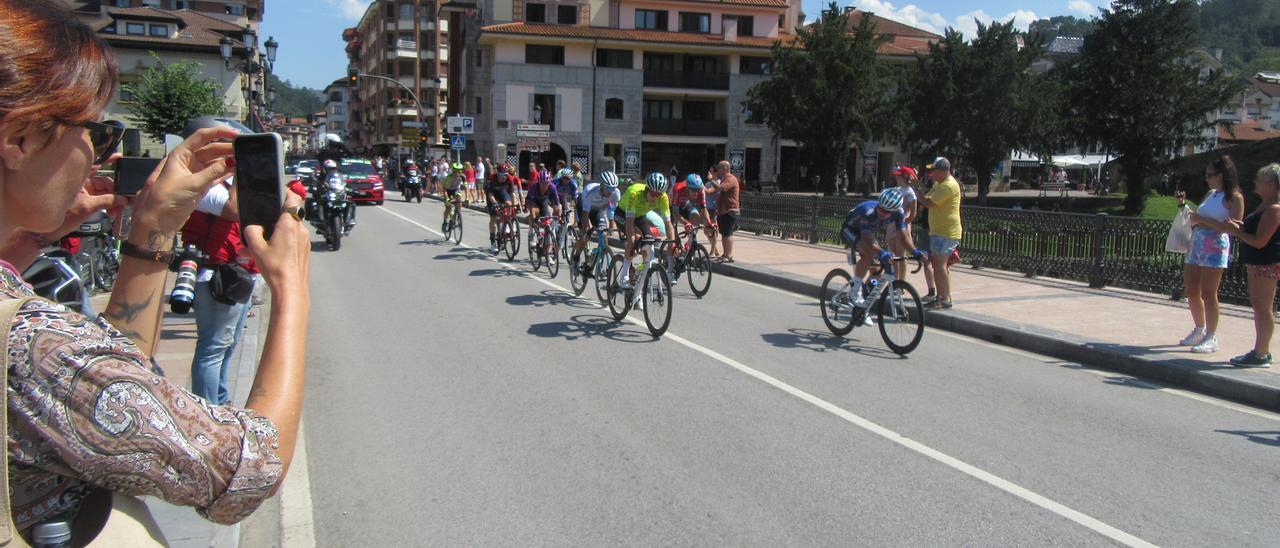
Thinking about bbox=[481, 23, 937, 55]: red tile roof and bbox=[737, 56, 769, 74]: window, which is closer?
bbox=[481, 23, 937, 55]: red tile roof

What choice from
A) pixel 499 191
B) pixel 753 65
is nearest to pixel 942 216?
pixel 499 191

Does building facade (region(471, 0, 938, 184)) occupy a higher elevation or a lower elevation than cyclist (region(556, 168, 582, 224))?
higher

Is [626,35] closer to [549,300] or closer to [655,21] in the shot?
[655,21]

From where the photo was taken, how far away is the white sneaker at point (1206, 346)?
28.6 ft

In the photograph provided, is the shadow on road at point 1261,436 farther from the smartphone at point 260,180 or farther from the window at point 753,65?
the window at point 753,65

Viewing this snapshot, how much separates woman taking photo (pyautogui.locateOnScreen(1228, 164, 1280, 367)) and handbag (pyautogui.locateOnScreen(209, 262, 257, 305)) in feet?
27.0

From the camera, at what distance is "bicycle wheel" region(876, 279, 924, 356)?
29.4ft

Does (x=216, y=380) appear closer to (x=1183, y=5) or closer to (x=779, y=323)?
(x=779, y=323)

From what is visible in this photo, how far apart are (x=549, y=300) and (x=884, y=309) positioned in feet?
15.8

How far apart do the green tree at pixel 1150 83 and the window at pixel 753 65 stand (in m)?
17.9

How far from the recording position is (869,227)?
9648mm

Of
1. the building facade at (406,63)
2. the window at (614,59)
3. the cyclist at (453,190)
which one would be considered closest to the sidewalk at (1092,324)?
the cyclist at (453,190)

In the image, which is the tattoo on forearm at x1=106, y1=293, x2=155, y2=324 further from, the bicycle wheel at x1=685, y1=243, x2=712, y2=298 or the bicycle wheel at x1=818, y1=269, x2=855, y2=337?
the bicycle wheel at x1=685, y1=243, x2=712, y2=298

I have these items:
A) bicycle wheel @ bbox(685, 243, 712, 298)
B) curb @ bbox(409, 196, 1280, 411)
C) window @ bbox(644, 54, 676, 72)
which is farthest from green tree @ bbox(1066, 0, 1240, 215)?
curb @ bbox(409, 196, 1280, 411)
